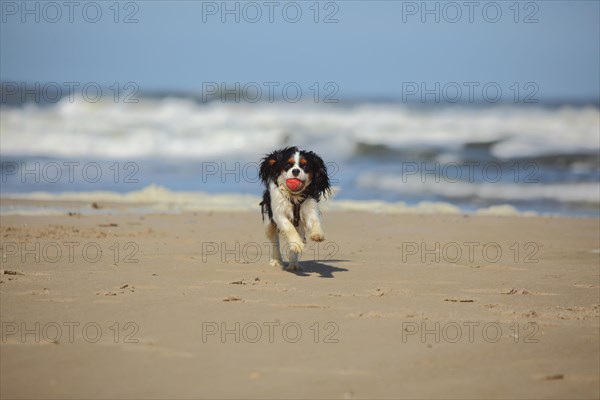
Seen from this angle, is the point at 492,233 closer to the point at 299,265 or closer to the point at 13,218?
the point at 299,265

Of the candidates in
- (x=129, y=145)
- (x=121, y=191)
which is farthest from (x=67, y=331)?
(x=129, y=145)

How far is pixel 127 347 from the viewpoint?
5.29m

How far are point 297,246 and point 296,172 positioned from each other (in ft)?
2.28

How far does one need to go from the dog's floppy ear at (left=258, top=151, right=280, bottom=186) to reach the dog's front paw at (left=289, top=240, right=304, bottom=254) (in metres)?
0.74

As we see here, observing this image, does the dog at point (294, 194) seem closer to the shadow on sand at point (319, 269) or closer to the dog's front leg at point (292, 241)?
the dog's front leg at point (292, 241)

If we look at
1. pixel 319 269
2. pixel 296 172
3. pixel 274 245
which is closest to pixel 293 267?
pixel 319 269

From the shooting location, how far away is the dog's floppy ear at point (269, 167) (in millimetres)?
8516

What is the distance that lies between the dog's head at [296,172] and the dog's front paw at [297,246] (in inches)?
20.3

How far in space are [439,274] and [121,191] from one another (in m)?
9.45

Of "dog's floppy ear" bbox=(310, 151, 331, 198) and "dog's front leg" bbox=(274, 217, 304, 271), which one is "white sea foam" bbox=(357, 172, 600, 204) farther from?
"dog's front leg" bbox=(274, 217, 304, 271)

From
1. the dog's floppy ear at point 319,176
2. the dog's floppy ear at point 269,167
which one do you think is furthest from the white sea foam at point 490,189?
the dog's floppy ear at point 269,167

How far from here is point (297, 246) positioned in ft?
26.7

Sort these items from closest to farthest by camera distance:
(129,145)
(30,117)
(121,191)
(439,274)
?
(439,274) → (121,191) → (129,145) → (30,117)

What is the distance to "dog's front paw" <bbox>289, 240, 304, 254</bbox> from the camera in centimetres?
814
